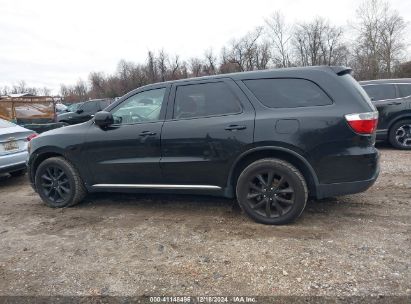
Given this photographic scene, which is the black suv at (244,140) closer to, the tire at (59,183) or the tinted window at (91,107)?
the tire at (59,183)

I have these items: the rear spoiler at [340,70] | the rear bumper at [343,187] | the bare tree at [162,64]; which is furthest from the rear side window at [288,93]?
the bare tree at [162,64]

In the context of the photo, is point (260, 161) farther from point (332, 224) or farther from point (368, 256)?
point (368, 256)

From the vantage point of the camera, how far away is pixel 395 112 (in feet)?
26.1

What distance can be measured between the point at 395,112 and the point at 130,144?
21.4ft

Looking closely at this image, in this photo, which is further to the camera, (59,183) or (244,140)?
(59,183)

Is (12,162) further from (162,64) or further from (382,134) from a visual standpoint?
(162,64)

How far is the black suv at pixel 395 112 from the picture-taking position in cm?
795

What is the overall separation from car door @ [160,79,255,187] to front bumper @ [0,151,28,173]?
12.6 ft

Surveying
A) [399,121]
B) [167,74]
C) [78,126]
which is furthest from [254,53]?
[78,126]

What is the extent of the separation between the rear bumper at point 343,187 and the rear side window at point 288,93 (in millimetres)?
908

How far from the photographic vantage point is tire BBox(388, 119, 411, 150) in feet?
26.2

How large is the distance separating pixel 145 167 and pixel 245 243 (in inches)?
65.4

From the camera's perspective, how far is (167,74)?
62406 mm

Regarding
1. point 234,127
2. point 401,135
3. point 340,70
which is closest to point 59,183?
point 234,127
